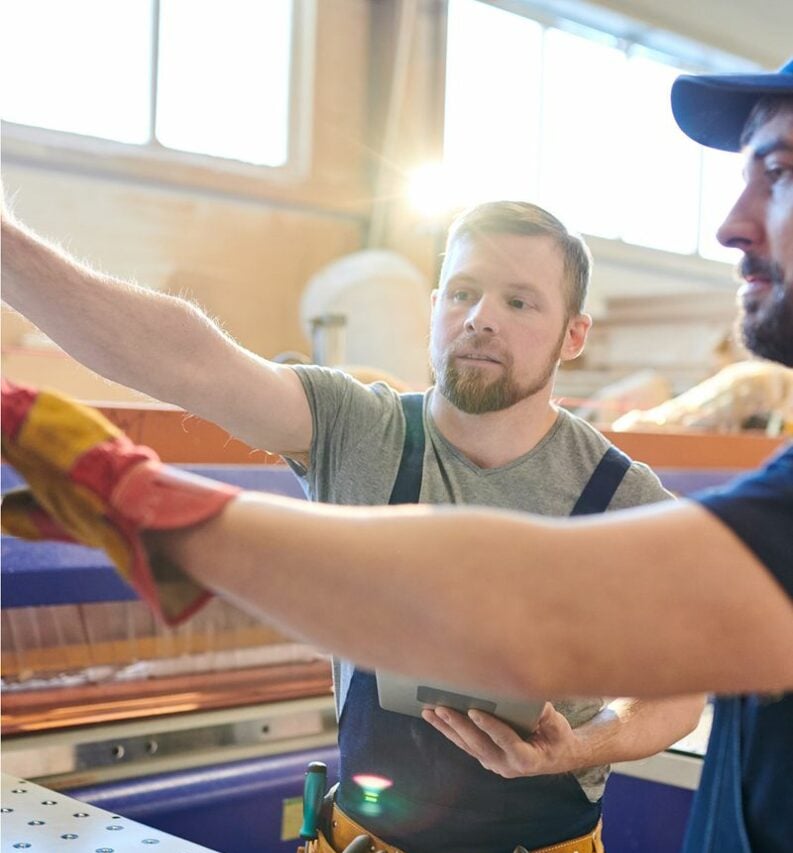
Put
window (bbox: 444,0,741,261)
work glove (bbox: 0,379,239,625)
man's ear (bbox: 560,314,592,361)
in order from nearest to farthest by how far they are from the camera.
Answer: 1. work glove (bbox: 0,379,239,625)
2. man's ear (bbox: 560,314,592,361)
3. window (bbox: 444,0,741,261)

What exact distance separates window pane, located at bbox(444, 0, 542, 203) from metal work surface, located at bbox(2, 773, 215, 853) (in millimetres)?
5978

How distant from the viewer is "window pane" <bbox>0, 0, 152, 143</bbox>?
526cm

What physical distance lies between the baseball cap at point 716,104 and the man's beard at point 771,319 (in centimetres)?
19

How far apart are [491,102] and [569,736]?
6.80 m

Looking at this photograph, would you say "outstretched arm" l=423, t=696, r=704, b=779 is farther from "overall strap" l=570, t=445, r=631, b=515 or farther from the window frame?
the window frame

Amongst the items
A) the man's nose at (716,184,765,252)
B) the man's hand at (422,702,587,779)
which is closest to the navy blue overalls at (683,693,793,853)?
the man's hand at (422,702,587,779)

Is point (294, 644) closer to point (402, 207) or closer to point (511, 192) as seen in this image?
point (402, 207)

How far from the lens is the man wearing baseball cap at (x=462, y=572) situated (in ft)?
2.52

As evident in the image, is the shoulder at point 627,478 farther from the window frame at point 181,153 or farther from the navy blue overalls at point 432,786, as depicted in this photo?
the window frame at point 181,153

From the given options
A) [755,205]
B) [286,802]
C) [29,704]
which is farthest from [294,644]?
[755,205]

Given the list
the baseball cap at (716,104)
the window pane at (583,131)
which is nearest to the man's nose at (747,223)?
the baseball cap at (716,104)

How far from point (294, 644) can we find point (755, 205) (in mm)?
1923

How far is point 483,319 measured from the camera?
1562 millimetres

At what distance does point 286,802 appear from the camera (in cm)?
236
